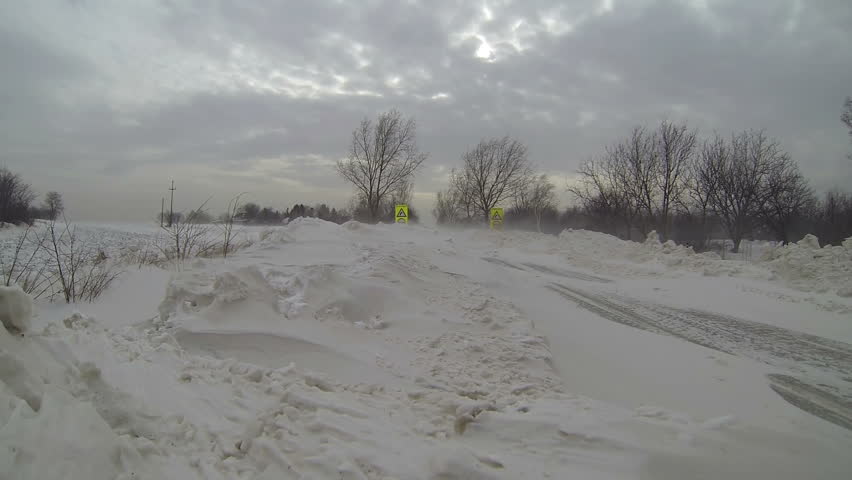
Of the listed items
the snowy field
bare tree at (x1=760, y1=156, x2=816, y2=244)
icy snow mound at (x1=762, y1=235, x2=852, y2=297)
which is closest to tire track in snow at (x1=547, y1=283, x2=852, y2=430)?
the snowy field

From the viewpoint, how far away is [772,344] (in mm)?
5176

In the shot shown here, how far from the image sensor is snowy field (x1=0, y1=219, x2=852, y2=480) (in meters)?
1.95

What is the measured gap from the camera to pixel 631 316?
21.5ft

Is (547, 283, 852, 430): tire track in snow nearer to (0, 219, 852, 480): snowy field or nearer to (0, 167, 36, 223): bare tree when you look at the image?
(0, 219, 852, 480): snowy field

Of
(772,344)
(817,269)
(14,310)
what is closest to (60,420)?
(14,310)

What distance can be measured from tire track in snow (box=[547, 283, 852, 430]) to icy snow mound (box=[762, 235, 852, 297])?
320 centimetres

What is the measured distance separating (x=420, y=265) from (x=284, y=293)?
302 centimetres

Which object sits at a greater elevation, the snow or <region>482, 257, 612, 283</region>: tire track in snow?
the snow

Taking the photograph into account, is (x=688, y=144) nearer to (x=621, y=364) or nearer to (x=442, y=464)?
(x=621, y=364)

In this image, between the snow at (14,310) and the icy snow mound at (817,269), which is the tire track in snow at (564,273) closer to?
the icy snow mound at (817,269)

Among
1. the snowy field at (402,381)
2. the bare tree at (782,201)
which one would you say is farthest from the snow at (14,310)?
the bare tree at (782,201)

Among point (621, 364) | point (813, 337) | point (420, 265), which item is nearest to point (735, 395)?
point (621, 364)

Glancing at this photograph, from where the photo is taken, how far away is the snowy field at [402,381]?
76.8 inches

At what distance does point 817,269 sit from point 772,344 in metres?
5.41
